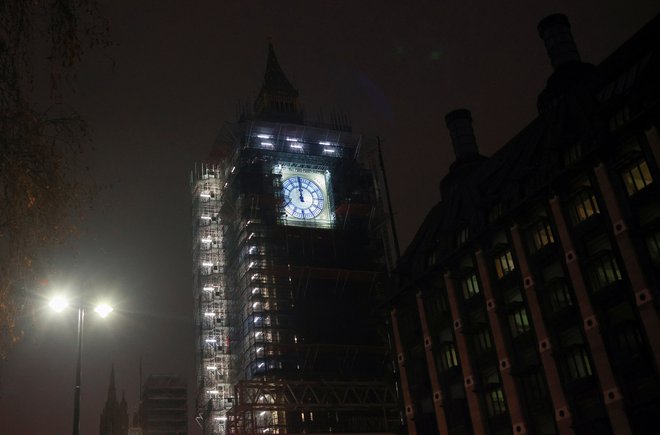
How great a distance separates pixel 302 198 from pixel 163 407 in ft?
387

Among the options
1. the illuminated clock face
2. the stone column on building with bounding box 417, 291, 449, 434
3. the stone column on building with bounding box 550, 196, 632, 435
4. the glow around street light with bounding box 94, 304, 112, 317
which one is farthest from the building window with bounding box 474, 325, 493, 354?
the illuminated clock face

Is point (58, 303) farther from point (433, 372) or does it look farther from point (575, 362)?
point (433, 372)

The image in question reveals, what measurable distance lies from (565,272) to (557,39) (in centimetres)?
2355

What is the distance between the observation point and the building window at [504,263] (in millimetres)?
47625

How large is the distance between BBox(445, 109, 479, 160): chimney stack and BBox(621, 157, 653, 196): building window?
2604 cm

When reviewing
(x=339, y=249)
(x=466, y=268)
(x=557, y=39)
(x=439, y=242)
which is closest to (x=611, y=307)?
(x=466, y=268)

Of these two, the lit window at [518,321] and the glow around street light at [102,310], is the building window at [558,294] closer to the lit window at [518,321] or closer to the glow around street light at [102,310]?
the lit window at [518,321]

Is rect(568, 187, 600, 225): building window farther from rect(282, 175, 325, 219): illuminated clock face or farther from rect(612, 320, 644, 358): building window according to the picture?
rect(282, 175, 325, 219): illuminated clock face

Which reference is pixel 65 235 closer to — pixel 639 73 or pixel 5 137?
pixel 5 137

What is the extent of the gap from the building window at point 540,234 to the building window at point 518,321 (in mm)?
4165

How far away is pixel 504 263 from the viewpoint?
158 ft

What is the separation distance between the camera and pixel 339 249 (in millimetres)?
91938

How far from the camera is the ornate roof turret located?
338 feet

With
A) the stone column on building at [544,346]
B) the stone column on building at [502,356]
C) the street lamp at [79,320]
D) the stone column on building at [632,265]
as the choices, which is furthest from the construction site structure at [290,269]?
the street lamp at [79,320]
